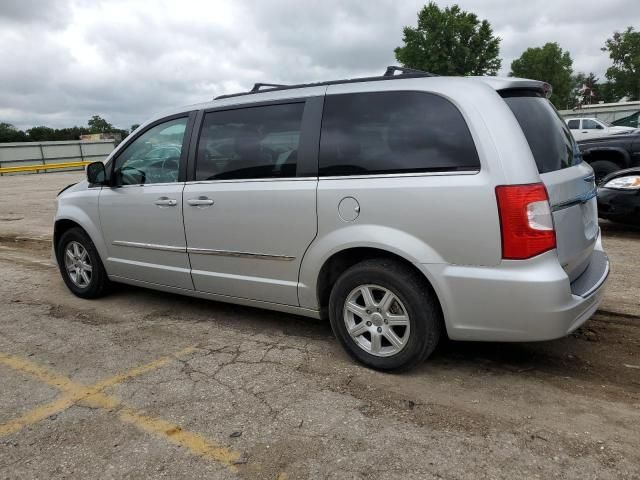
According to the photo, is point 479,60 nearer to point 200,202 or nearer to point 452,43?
point 452,43

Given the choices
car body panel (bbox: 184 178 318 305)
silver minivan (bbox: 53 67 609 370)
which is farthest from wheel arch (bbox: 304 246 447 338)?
car body panel (bbox: 184 178 318 305)

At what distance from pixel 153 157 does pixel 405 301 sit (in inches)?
104

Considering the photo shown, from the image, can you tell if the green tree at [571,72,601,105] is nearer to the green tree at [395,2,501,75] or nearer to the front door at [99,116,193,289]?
the green tree at [395,2,501,75]

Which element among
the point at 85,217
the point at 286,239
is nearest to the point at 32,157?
the point at 85,217

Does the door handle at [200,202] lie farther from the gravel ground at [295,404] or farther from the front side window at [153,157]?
the gravel ground at [295,404]

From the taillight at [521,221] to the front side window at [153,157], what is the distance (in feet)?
8.54

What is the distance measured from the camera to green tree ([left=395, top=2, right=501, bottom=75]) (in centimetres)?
5034

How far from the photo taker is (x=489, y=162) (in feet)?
9.39

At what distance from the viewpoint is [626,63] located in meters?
77.7

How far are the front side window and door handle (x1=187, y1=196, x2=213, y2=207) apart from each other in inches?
12.4

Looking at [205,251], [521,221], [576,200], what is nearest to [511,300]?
[521,221]

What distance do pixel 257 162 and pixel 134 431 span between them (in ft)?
6.28

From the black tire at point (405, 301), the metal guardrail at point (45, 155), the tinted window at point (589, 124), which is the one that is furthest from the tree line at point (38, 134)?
the black tire at point (405, 301)

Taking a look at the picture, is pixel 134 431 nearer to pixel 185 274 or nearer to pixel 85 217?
pixel 185 274
